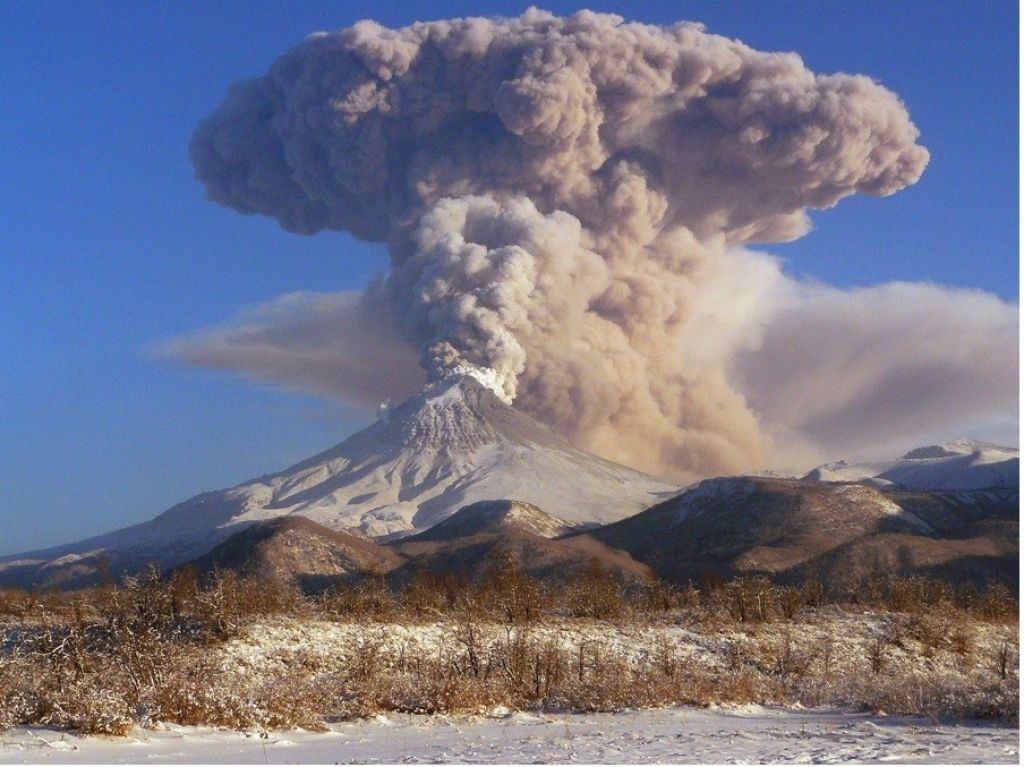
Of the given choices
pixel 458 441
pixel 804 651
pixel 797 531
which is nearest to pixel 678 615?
pixel 804 651

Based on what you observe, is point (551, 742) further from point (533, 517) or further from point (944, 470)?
point (944, 470)

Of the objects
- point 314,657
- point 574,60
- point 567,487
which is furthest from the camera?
point 574,60

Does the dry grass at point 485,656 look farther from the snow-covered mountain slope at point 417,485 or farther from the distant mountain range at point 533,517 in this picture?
the snow-covered mountain slope at point 417,485

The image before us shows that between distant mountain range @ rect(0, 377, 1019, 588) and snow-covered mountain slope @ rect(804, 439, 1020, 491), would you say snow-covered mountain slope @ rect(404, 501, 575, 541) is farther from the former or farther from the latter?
snow-covered mountain slope @ rect(804, 439, 1020, 491)

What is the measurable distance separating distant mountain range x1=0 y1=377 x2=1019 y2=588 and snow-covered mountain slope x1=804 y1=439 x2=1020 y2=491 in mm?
275

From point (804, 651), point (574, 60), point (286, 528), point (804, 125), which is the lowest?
point (804, 651)

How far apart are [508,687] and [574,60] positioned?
92956 millimetres

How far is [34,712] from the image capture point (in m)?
12.0

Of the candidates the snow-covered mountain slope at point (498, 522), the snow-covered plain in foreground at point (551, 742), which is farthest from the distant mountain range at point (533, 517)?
the snow-covered plain in foreground at point (551, 742)

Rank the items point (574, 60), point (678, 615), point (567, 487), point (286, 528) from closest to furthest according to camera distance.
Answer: point (678, 615)
point (286, 528)
point (567, 487)
point (574, 60)

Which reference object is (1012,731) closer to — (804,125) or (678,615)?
(678,615)

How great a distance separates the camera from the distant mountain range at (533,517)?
172ft

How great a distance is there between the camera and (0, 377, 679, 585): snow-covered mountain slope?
3492 inches

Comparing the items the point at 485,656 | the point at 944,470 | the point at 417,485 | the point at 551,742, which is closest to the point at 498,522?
the point at 417,485
